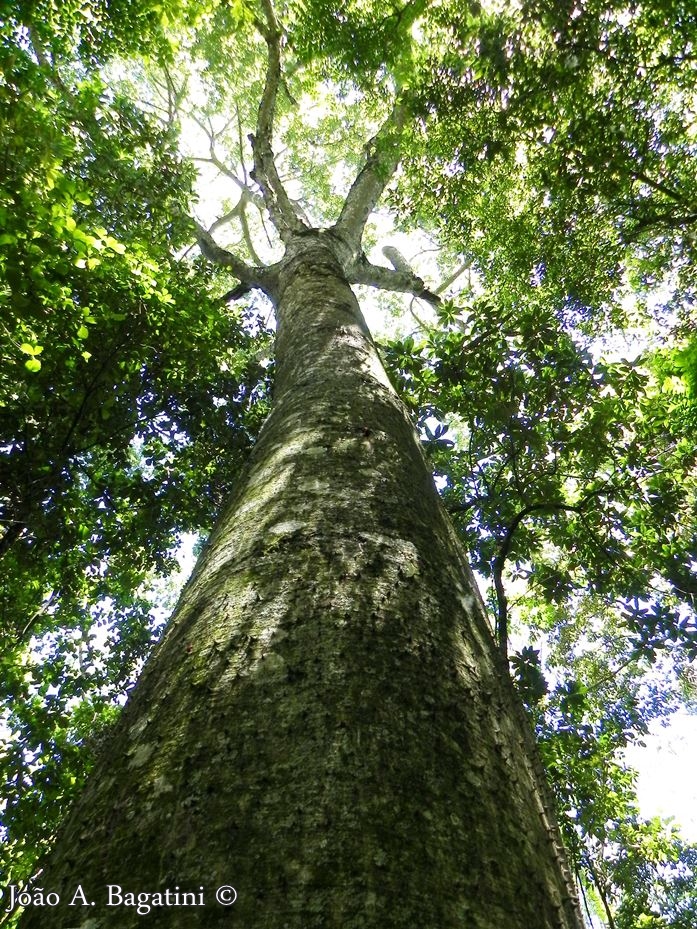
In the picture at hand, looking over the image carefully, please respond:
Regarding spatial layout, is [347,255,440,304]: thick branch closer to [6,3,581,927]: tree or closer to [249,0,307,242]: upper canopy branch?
[249,0,307,242]: upper canopy branch

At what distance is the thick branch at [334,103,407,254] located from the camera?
6328 millimetres

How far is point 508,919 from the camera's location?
2.67 feet

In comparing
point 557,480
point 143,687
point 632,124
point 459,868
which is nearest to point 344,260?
point 632,124

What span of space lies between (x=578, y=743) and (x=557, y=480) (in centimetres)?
→ 238

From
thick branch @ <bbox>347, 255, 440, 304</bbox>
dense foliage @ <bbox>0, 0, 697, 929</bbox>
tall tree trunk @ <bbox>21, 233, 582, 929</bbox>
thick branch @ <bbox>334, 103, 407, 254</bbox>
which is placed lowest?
tall tree trunk @ <bbox>21, 233, 582, 929</bbox>

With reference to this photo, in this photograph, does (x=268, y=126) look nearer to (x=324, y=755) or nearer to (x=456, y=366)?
(x=456, y=366)

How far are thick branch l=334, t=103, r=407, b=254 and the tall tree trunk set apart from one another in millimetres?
5895

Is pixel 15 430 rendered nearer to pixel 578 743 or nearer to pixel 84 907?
pixel 84 907

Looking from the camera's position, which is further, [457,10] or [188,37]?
[188,37]

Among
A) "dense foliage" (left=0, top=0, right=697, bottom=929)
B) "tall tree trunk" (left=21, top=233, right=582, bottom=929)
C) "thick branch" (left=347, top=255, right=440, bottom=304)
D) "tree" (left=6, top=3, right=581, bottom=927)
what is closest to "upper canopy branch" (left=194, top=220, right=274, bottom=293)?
"dense foliage" (left=0, top=0, right=697, bottom=929)

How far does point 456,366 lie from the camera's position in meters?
4.91

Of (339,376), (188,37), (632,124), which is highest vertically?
(188,37)

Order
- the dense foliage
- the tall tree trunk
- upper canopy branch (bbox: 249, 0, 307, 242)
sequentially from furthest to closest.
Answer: upper canopy branch (bbox: 249, 0, 307, 242), the dense foliage, the tall tree trunk

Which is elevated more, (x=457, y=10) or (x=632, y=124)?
(x=457, y=10)
